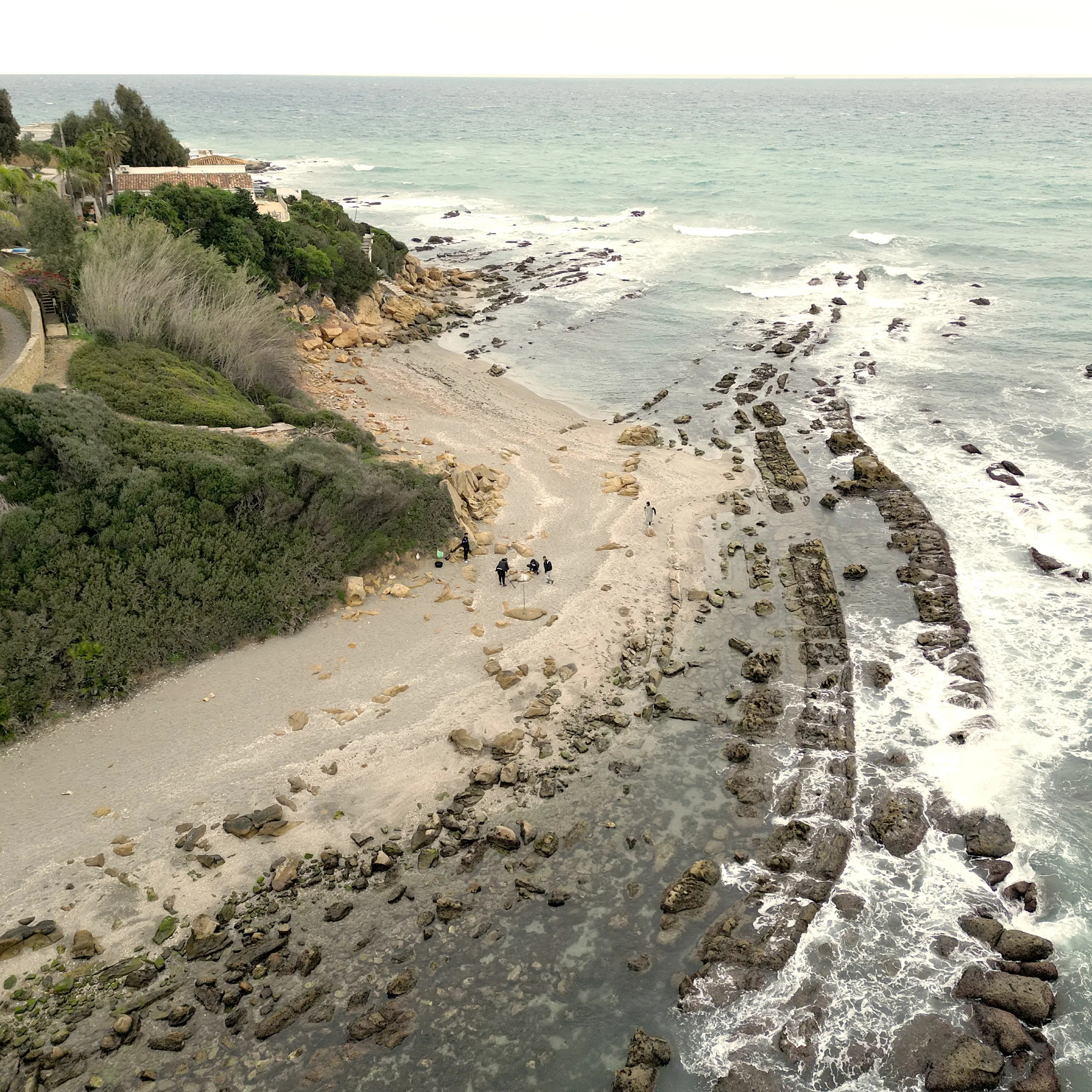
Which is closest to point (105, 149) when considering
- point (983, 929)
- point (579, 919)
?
point (579, 919)

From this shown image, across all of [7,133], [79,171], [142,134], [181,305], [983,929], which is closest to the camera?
[983,929]

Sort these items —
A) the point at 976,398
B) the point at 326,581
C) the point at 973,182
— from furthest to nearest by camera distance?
the point at 973,182, the point at 976,398, the point at 326,581

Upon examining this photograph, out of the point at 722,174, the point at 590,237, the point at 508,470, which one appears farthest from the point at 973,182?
the point at 508,470

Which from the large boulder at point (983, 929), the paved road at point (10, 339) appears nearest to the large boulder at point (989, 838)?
the large boulder at point (983, 929)

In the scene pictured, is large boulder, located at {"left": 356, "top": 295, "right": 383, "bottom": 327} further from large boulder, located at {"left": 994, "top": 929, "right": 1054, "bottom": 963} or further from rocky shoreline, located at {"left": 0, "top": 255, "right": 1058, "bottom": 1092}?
large boulder, located at {"left": 994, "top": 929, "right": 1054, "bottom": 963}

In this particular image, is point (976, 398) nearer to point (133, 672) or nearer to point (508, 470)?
point (508, 470)

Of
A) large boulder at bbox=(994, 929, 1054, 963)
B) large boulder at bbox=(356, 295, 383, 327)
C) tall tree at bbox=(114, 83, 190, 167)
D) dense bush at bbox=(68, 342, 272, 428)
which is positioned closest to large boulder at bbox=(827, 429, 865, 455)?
large boulder at bbox=(994, 929, 1054, 963)

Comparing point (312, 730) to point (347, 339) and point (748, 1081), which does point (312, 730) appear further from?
point (347, 339)
